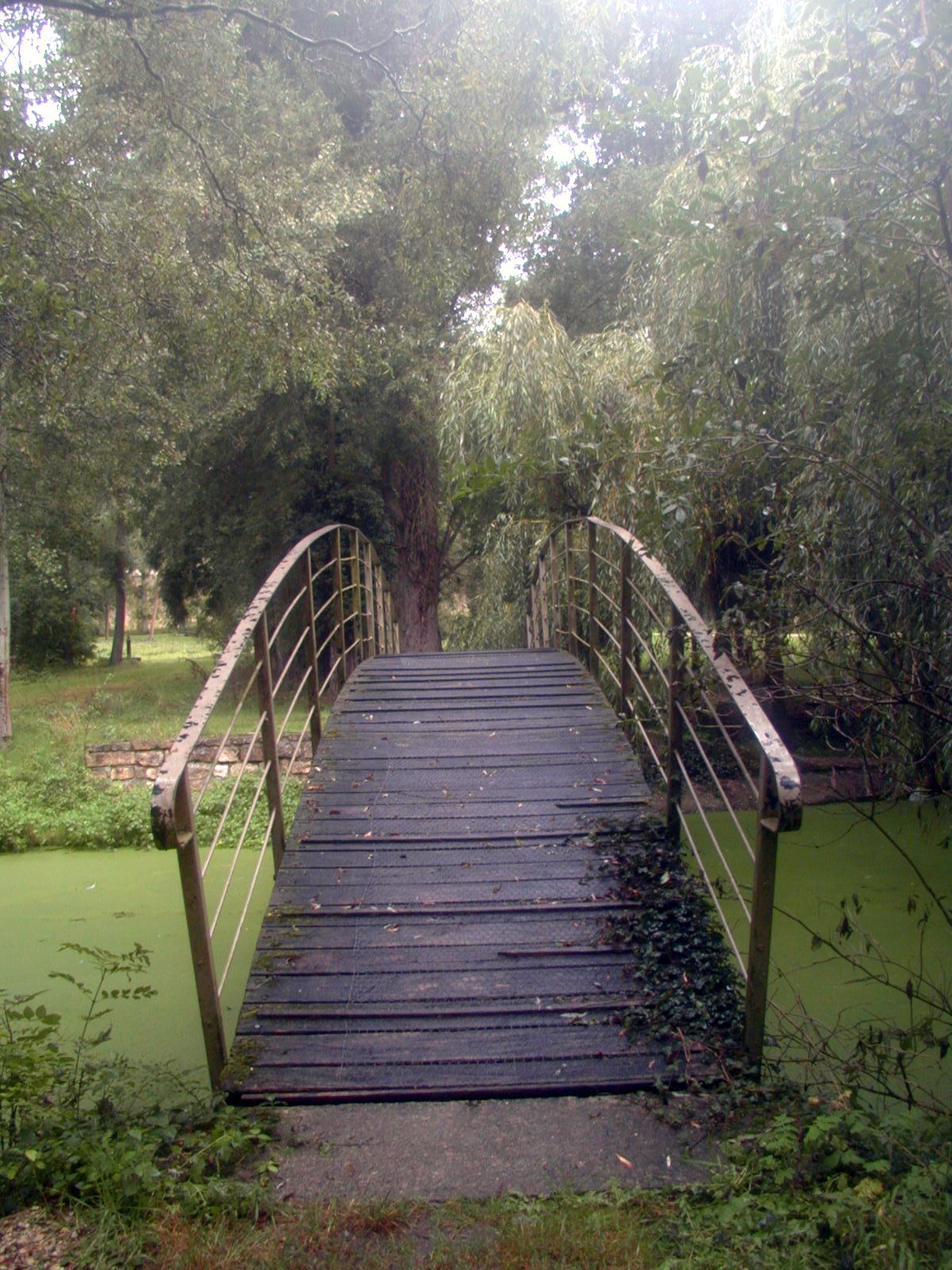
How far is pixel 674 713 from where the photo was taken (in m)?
3.79

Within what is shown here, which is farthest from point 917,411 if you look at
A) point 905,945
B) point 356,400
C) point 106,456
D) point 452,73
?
point 356,400

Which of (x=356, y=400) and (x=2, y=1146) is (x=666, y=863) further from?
(x=356, y=400)

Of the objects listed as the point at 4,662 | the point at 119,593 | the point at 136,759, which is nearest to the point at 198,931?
the point at 136,759

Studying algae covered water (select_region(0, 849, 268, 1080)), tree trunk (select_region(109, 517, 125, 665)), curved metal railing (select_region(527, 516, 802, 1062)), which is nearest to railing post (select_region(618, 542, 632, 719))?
curved metal railing (select_region(527, 516, 802, 1062))

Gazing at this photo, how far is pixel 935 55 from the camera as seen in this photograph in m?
3.15

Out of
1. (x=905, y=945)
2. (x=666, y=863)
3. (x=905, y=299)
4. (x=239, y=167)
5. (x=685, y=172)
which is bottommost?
(x=905, y=945)

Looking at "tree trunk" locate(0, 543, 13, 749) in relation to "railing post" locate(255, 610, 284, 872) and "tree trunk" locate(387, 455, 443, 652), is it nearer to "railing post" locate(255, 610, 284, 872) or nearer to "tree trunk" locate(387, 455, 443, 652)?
"tree trunk" locate(387, 455, 443, 652)

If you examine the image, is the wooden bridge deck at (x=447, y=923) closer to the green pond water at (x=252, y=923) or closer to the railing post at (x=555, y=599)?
the green pond water at (x=252, y=923)

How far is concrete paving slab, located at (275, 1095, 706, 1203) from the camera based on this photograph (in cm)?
228

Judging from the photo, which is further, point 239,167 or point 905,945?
A: point 239,167

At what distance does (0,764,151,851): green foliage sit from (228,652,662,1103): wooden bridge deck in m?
3.51

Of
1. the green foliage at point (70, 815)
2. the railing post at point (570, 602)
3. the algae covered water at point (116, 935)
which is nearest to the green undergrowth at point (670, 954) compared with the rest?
the algae covered water at point (116, 935)

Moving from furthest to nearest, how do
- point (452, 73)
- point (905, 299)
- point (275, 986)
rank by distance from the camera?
point (452, 73), point (905, 299), point (275, 986)

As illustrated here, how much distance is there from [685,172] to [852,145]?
5.10 m
